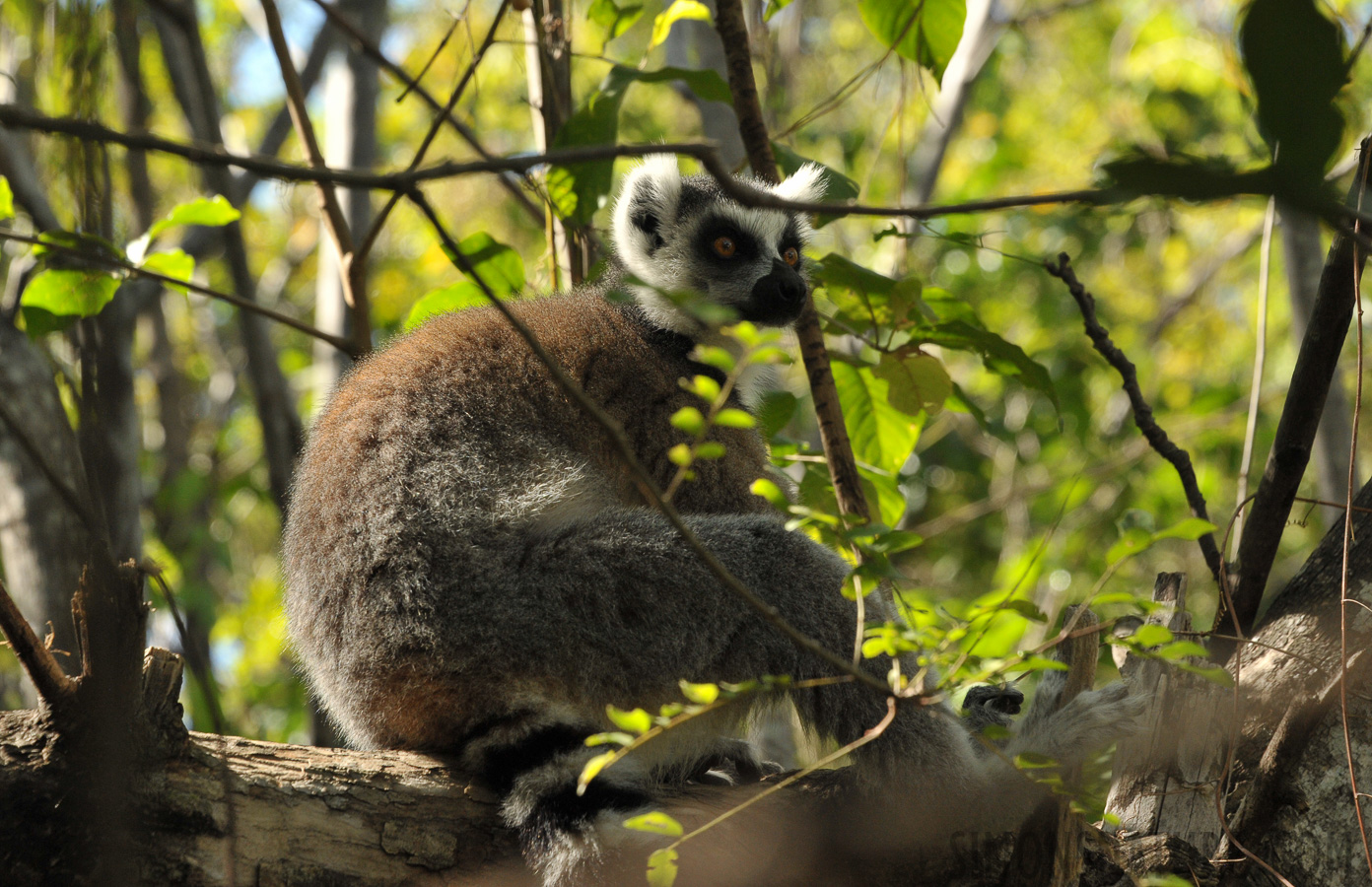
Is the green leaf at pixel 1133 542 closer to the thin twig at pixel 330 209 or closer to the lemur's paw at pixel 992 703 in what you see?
the lemur's paw at pixel 992 703

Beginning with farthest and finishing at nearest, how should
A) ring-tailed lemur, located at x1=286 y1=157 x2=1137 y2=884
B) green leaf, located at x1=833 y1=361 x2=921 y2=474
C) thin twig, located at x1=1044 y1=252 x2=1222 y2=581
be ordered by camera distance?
green leaf, located at x1=833 y1=361 x2=921 y2=474
thin twig, located at x1=1044 y1=252 x2=1222 y2=581
ring-tailed lemur, located at x1=286 y1=157 x2=1137 y2=884

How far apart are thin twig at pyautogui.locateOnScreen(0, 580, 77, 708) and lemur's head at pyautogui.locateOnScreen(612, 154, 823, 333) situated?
2.98 meters

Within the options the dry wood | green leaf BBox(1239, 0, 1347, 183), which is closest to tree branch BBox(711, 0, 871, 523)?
the dry wood

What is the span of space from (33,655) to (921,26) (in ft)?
12.1

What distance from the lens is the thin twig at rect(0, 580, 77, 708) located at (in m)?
2.27

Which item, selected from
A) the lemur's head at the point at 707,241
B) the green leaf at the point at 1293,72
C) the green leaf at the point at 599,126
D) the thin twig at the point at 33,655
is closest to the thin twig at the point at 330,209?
the green leaf at the point at 599,126

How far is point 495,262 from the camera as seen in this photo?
16.2ft

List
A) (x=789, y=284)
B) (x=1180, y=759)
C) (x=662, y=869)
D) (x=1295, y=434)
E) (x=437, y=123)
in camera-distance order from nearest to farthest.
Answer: (x=662, y=869), (x=437, y=123), (x=1180, y=759), (x=1295, y=434), (x=789, y=284)

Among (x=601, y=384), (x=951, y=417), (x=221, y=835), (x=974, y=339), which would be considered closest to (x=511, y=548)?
(x=601, y=384)

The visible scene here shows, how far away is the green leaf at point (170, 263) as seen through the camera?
13.4ft

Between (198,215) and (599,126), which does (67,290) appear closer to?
(198,215)

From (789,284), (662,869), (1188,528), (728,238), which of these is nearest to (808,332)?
(789,284)

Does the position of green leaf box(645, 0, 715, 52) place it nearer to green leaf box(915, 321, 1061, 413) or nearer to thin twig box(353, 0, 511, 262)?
thin twig box(353, 0, 511, 262)

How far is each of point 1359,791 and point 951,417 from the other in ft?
26.2
